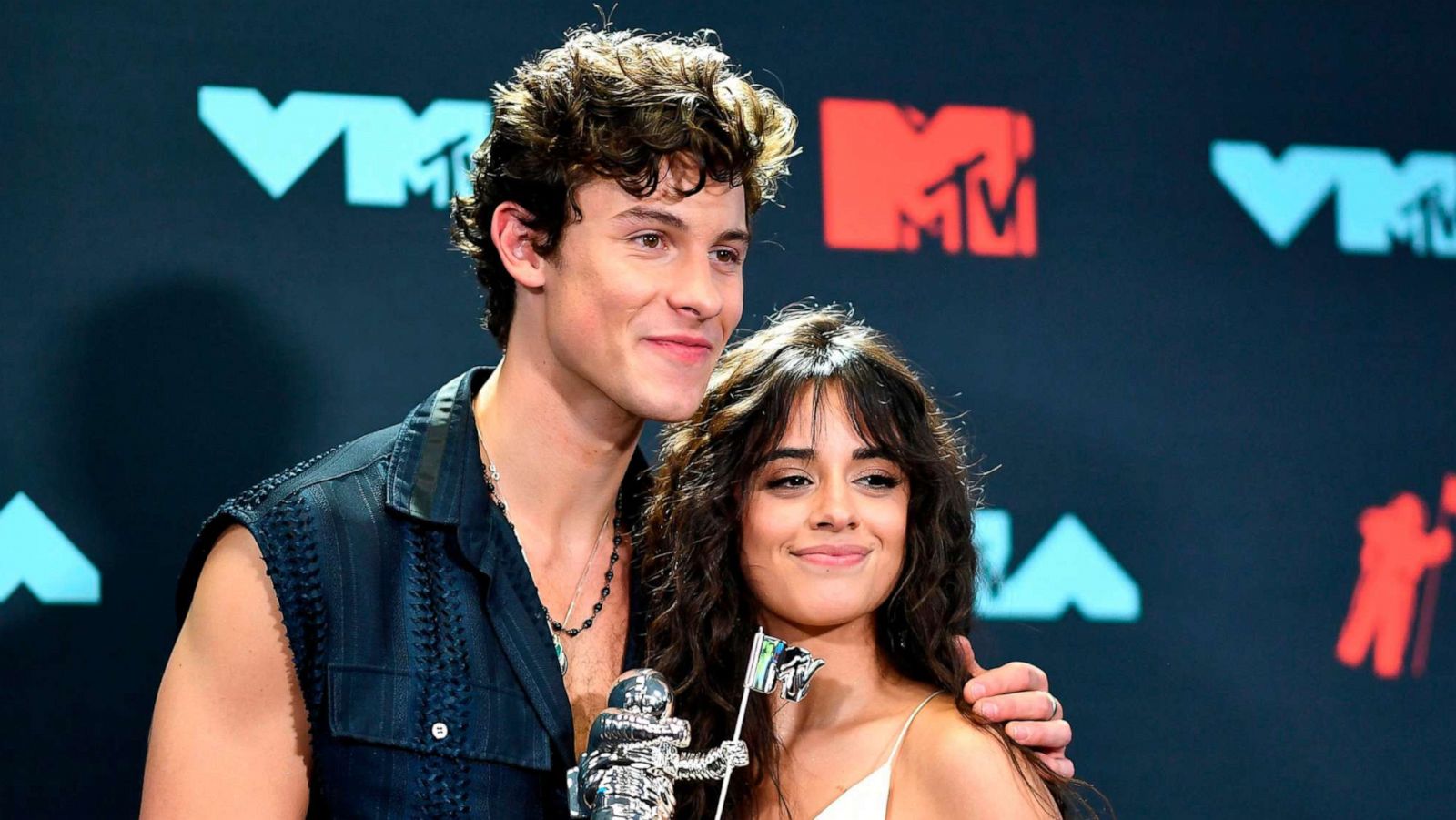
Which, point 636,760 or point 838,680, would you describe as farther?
point 838,680

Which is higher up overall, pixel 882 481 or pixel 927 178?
pixel 927 178

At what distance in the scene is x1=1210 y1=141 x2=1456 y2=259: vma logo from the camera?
3.13 meters

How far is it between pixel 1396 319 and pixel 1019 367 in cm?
78

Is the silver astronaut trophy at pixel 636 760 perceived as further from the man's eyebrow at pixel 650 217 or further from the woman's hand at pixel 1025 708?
the man's eyebrow at pixel 650 217

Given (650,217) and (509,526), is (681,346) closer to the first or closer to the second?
(650,217)

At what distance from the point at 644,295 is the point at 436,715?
1.85ft

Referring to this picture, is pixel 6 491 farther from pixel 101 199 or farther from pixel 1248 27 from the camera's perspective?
pixel 1248 27

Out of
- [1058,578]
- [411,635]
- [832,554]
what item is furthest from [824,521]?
[1058,578]

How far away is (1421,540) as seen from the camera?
3.12 metres

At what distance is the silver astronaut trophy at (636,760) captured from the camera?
162 cm

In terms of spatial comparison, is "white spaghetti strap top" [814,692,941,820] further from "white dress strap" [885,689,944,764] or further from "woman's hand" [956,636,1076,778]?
"woman's hand" [956,636,1076,778]

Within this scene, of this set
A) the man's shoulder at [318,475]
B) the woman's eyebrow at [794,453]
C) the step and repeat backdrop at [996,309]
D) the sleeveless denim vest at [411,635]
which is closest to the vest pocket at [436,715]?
the sleeveless denim vest at [411,635]

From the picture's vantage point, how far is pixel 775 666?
1.74 meters

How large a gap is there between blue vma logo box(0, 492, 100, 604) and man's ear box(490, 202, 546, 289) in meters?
0.89
